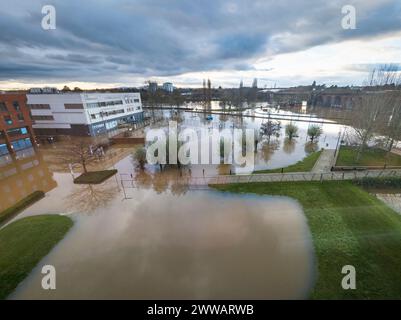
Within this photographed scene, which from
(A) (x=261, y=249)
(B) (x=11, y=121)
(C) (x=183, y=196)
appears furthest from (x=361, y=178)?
(B) (x=11, y=121)

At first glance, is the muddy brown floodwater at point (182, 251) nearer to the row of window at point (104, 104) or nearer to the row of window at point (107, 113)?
the row of window at point (107, 113)

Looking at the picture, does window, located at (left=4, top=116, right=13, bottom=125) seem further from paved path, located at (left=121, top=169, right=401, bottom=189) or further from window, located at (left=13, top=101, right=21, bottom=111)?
paved path, located at (left=121, top=169, right=401, bottom=189)

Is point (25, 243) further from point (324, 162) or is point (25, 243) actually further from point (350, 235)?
point (324, 162)

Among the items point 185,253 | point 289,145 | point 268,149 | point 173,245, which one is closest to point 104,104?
point 268,149

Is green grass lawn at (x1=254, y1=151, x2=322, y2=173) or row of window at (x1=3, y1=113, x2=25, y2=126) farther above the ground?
row of window at (x1=3, y1=113, x2=25, y2=126)

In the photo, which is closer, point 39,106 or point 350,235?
point 350,235

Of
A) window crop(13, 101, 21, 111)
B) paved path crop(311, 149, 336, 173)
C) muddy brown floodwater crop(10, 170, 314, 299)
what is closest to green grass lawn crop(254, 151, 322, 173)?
paved path crop(311, 149, 336, 173)

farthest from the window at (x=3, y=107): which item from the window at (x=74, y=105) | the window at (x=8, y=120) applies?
the window at (x=74, y=105)
